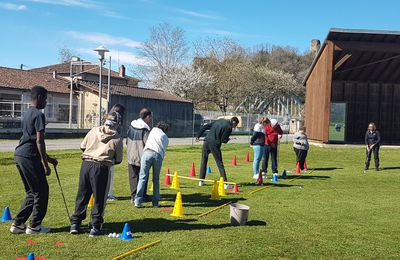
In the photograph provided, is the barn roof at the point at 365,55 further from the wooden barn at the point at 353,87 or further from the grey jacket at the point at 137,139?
the grey jacket at the point at 137,139

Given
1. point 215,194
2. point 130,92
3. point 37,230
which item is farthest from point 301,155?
point 130,92

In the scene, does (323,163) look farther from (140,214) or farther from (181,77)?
(181,77)

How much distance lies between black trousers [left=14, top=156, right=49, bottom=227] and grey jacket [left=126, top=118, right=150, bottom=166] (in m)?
2.85

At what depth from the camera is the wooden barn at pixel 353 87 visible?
27109mm

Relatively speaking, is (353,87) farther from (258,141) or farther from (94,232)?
(94,232)

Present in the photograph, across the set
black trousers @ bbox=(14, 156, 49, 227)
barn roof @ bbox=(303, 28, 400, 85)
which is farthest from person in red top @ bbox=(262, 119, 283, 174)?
barn roof @ bbox=(303, 28, 400, 85)

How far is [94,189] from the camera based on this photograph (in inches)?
267

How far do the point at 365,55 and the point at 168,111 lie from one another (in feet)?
67.5

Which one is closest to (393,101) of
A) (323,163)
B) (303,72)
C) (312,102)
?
(312,102)

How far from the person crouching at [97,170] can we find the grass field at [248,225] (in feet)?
0.92

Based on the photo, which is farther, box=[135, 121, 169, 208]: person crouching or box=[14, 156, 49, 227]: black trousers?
box=[135, 121, 169, 208]: person crouching

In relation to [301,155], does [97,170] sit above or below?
above

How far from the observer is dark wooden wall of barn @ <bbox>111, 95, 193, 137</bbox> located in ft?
132

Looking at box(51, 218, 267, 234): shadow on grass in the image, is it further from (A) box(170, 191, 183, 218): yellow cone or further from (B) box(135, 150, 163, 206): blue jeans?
(B) box(135, 150, 163, 206): blue jeans
